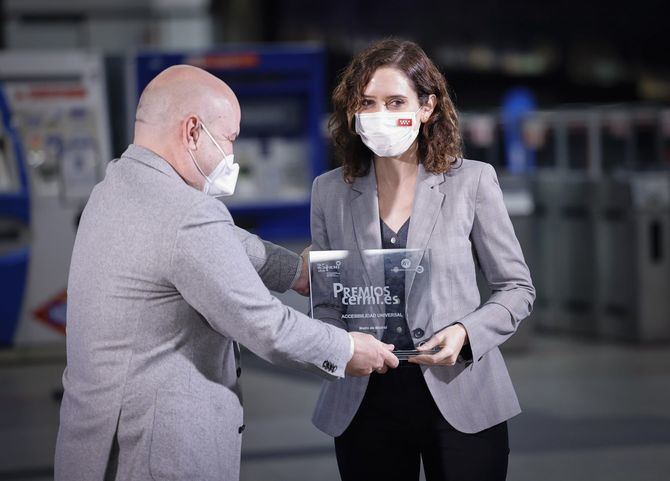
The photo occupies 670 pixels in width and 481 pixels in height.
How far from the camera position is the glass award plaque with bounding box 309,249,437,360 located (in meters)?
2.49

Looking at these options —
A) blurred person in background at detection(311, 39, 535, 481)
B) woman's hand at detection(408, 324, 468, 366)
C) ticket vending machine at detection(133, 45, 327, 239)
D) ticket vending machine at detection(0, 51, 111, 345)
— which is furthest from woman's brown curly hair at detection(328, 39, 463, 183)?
ticket vending machine at detection(0, 51, 111, 345)

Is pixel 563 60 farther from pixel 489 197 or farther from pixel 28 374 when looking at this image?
pixel 489 197

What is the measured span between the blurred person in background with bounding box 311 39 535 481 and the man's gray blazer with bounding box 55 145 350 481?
1.21 ft

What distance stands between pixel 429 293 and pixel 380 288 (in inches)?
4.6

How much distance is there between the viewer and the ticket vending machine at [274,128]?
24.5ft

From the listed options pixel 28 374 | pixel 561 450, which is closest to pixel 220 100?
pixel 561 450

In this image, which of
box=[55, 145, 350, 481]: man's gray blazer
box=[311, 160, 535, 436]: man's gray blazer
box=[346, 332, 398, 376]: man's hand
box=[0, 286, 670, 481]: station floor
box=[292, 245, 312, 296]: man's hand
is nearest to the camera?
box=[55, 145, 350, 481]: man's gray blazer

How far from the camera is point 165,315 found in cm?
223

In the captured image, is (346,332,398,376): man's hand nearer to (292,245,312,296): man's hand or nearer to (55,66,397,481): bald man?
(55,66,397,481): bald man

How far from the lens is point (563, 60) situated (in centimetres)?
1240

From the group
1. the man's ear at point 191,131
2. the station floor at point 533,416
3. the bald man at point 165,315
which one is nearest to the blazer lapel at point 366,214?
the bald man at point 165,315

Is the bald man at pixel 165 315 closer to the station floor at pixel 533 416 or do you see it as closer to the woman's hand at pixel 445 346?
the woman's hand at pixel 445 346

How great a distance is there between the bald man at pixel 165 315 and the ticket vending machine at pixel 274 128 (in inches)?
202

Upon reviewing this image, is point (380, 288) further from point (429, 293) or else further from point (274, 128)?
point (274, 128)
